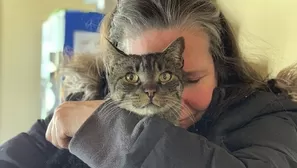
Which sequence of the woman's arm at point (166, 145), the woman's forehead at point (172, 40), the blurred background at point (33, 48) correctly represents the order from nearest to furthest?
the woman's arm at point (166, 145) < the woman's forehead at point (172, 40) < the blurred background at point (33, 48)

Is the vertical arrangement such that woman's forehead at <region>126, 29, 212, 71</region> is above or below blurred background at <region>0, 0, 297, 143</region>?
above

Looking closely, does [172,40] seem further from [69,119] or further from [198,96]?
[69,119]

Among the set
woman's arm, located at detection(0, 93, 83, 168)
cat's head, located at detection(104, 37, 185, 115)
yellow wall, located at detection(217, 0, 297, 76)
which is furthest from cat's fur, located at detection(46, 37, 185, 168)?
yellow wall, located at detection(217, 0, 297, 76)

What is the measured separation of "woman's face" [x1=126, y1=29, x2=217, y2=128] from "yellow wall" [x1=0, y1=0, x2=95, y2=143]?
1.67m

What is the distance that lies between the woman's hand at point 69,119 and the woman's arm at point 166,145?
1.3 inches

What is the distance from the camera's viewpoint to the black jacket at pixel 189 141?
2.27 ft

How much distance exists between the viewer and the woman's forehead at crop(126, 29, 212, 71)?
3.14 feet

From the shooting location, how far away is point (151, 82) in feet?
2.70

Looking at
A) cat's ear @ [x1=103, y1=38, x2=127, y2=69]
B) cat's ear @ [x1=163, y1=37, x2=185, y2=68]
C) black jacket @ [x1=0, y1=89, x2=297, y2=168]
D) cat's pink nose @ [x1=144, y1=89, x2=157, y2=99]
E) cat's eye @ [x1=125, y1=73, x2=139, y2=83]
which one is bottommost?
black jacket @ [x1=0, y1=89, x2=297, y2=168]

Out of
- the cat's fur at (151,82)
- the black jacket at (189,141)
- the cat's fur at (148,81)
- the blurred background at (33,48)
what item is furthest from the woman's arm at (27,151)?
the blurred background at (33,48)

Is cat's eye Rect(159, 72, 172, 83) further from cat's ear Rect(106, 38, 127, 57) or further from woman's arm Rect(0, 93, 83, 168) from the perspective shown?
woman's arm Rect(0, 93, 83, 168)

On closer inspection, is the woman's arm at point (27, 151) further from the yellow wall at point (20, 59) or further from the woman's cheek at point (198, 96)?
the yellow wall at point (20, 59)

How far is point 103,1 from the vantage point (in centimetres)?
196

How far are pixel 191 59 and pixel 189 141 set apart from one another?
31 centimetres
